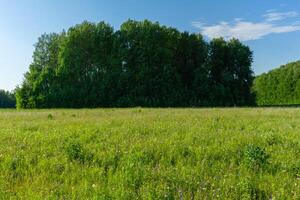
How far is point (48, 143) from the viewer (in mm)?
10320

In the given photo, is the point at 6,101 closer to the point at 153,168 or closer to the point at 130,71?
the point at 130,71

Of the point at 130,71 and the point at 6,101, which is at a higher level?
the point at 130,71

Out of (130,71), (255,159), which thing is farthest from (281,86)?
(255,159)

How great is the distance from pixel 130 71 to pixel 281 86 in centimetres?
6606

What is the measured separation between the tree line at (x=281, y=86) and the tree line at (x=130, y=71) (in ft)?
130

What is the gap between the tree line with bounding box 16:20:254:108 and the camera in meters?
57.8

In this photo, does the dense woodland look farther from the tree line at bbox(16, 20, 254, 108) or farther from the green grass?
the green grass

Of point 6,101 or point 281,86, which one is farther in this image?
point 6,101

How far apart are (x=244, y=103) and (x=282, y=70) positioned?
179 ft

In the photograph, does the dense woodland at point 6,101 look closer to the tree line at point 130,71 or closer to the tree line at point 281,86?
the tree line at point 130,71

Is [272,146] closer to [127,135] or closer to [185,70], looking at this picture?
[127,135]

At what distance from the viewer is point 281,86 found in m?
108

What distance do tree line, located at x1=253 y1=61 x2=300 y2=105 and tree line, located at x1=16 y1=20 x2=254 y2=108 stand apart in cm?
3956

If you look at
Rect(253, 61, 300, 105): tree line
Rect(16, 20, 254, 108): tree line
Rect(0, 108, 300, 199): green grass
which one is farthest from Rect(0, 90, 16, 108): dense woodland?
Rect(0, 108, 300, 199): green grass
